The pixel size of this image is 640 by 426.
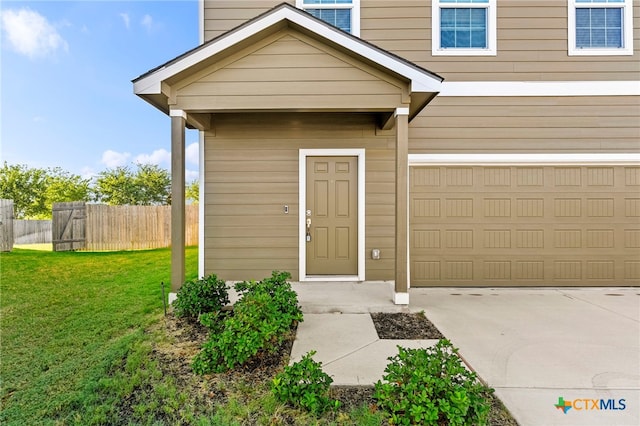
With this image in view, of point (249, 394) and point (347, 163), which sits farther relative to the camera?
point (347, 163)

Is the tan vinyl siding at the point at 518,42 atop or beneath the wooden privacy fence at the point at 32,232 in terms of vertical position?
atop

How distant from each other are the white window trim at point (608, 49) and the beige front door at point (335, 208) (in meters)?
4.30

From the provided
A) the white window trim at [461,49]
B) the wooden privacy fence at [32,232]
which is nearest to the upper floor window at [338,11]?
the white window trim at [461,49]

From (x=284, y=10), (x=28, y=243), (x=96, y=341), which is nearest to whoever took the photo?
(x=96, y=341)

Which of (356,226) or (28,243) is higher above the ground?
(356,226)

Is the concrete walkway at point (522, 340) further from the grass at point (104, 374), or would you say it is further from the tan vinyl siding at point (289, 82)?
the tan vinyl siding at point (289, 82)

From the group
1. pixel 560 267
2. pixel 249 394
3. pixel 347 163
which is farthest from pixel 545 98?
pixel 249 394

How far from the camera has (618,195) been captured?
537 cm

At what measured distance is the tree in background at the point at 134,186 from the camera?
18.7 metres

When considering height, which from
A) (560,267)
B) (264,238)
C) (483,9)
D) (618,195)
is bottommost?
(560,267)

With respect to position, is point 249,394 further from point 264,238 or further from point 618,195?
point 618,195

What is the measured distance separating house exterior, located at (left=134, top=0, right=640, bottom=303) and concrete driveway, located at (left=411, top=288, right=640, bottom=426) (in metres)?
0.59

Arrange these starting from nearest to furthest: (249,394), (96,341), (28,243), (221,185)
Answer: (249,394), (96,341), (221,185), (28,243)

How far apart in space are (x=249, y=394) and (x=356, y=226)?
3379 millimetres
